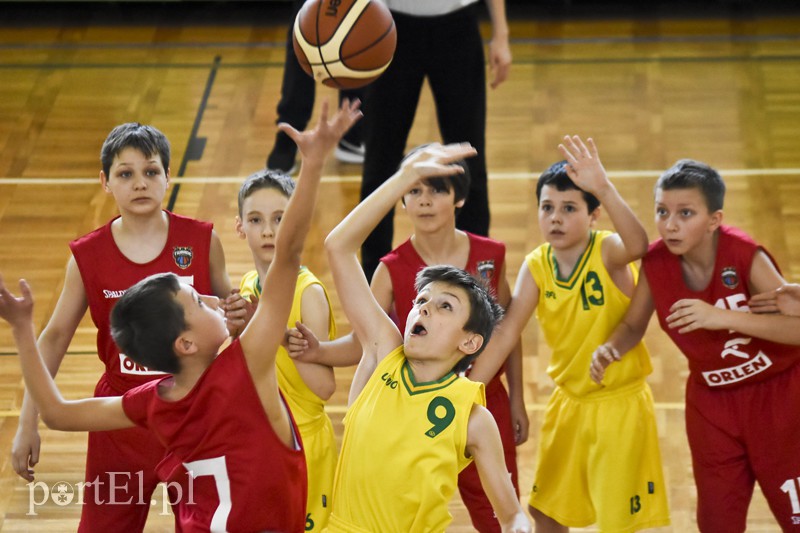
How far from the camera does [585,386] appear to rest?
4051 millimetres

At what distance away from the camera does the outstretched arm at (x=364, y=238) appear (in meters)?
3.10

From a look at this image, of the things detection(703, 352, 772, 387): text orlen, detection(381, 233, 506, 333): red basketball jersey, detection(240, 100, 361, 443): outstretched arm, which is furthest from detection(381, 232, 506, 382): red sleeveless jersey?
detection(240, 100, 361, 443): outstretched arm

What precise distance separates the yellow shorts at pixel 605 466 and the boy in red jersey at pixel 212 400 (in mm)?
1319

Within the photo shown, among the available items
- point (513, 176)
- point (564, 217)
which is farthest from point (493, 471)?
point (513, 176)

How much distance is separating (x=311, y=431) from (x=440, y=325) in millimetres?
887

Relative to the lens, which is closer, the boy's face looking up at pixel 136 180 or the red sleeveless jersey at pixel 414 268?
the boy's face looking up at pixel 136 180

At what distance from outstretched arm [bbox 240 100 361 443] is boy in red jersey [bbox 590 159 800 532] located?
125 centimetres

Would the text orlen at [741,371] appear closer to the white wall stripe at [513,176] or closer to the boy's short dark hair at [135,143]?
the boy's short dark hair at [135,143]

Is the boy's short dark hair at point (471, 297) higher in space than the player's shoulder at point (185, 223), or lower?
lower

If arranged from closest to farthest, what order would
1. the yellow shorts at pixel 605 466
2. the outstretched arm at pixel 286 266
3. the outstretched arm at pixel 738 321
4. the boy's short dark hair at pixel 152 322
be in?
→ the outstretched arm at pixel 286 266, the boy's short dark hair at pixel 152 322, the outstretched arm at pixel 738 321, the yellow shorts at pixel 605 466

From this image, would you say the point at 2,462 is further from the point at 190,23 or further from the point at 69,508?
the point at 190,23

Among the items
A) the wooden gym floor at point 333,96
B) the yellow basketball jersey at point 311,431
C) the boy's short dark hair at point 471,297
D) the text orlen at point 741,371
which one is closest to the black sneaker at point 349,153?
the wooden gym floor at point 333,96

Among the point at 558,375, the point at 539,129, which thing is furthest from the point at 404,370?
the point at 539,129

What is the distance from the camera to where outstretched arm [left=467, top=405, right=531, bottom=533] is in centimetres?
299
